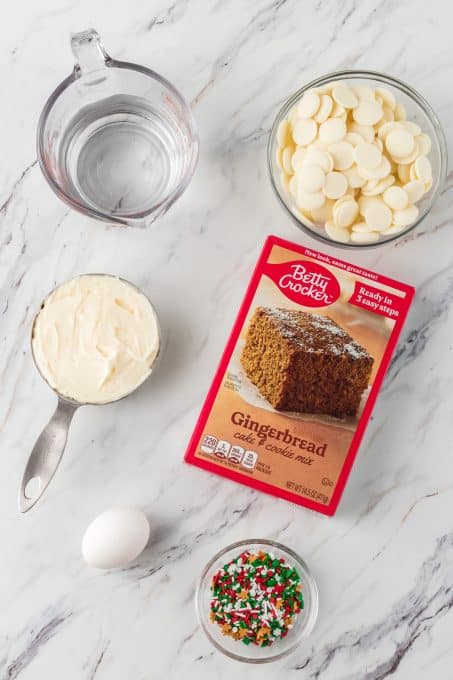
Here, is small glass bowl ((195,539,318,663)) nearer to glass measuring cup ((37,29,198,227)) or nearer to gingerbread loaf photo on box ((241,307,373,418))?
gingerbread loaf photo on box ((241,307,373,418))

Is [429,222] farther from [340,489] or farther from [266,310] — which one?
[340,489]

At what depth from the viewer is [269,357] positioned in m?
1.13

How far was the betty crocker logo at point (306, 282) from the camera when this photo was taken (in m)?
1.14

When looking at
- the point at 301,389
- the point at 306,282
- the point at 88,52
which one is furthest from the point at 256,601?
the point at 88,52

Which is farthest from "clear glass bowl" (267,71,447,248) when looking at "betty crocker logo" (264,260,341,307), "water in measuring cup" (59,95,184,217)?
"water in measuring cup" (59,95,184,217)

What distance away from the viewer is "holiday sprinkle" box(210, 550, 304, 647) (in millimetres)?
1177

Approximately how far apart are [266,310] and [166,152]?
0.32 m

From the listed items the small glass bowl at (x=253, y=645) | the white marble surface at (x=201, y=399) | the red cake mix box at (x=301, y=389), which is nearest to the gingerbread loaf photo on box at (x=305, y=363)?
the red cake mix box at (x=301, y=389)

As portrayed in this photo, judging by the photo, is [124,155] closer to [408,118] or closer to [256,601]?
[408,118]

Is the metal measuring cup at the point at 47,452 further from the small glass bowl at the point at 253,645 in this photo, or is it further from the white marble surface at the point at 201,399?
the small glass bowl at the point at 253,645

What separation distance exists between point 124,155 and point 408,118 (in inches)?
18.5

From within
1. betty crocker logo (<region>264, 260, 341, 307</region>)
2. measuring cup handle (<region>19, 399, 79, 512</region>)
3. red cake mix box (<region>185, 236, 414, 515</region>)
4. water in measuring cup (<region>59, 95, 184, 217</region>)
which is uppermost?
water in measuring cup (<region>59, 95, 184, 217</region>)

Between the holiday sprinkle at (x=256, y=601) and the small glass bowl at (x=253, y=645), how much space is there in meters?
0.02

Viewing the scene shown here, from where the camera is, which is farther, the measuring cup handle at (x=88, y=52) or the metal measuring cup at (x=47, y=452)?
the metal measuring cup at (x=47, y=452)
